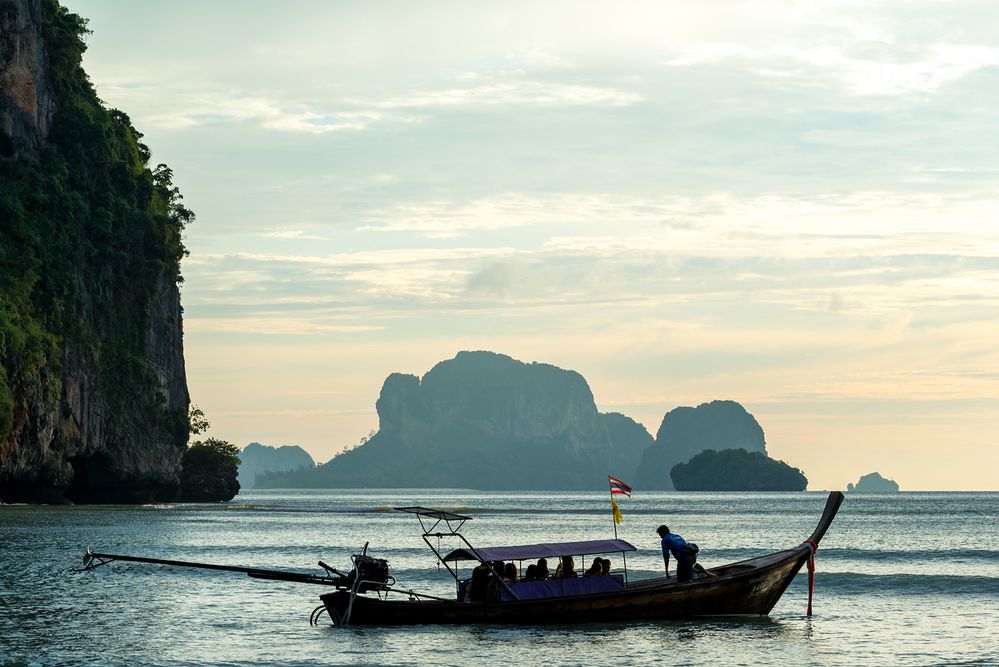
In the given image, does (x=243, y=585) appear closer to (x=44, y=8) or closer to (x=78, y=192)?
(x=78, y=192)

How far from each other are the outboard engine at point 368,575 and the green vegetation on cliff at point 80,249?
5651 centimetres

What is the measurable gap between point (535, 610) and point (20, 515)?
2265 inches

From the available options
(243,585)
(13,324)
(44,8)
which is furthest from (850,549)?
(44,8)

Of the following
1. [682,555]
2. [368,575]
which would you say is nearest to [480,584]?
[368,575]

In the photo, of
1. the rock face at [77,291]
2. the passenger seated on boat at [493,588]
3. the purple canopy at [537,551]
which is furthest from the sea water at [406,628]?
the rock face at [77,291]

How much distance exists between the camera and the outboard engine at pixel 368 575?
103 feet

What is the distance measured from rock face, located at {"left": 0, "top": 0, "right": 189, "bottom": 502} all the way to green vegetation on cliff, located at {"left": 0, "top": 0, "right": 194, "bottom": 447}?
0.13m

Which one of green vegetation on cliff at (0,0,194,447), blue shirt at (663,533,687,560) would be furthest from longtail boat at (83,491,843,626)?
green vegetation on cliff at (0,0,194,447)

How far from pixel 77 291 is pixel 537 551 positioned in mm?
78234

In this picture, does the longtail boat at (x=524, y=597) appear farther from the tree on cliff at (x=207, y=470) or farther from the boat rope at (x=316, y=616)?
the tree on cliff at (x=207, y=470)

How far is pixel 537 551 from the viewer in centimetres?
3216

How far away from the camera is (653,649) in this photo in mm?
28438

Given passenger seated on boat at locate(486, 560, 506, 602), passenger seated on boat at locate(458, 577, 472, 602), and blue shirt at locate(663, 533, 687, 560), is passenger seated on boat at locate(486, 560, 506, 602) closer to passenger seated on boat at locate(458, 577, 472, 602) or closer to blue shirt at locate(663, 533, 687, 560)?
passenger seated on boat at locate(458, 577, 472, 602)

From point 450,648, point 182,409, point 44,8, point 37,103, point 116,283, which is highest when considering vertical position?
point 44,8
